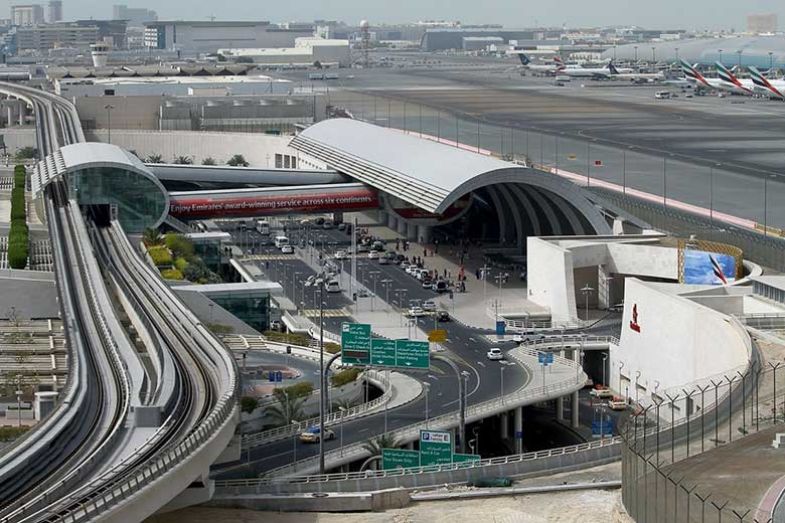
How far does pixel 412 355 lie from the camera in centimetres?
3619

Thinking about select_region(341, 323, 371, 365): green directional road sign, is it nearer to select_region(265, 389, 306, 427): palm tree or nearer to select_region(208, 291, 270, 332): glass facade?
select_region(265, 389, 306, 427): palm tree

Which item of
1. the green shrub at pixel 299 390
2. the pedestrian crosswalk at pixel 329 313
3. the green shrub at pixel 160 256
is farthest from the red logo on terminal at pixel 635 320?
the green shrub at pixel 160 256

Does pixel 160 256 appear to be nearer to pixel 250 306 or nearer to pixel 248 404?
pixel 250 306

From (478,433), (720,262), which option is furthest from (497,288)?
(478,433)

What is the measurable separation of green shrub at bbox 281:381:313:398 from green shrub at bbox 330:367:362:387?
964mm

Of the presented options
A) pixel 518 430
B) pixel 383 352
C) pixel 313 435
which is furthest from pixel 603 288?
pixel 313 435

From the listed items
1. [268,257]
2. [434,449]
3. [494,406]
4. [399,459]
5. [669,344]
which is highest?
[669,344]

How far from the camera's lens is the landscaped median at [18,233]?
53594mm

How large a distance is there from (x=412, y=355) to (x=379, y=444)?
2.05 m

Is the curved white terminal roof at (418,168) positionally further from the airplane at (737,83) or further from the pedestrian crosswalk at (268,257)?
the airplane at (737,83)

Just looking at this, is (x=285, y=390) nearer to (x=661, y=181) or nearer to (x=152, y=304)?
(x=152, y=304)

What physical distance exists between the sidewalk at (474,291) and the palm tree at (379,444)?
14.8 m

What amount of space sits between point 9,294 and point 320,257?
56.1 feet

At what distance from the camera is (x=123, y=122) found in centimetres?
10919
